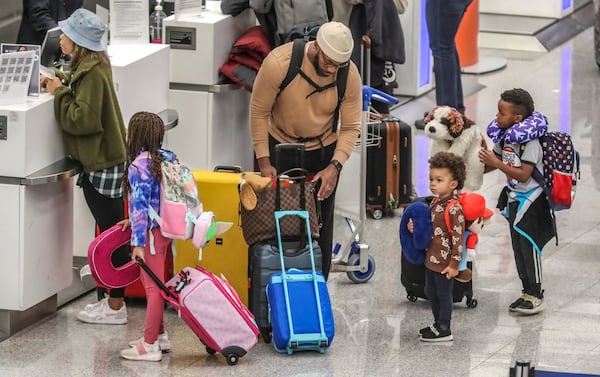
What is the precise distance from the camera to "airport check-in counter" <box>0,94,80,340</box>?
702cm

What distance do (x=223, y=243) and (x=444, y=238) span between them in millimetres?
1180

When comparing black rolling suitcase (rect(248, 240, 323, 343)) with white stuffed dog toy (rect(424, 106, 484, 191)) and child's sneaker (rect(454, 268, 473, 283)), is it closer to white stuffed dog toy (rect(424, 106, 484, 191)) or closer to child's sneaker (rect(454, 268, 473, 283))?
child's sneaker (rect(454, 268, 473, 283))

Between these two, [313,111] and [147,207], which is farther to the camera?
[313,111]

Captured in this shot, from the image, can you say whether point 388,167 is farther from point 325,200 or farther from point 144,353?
point 144,353

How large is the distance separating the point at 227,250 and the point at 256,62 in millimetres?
1992

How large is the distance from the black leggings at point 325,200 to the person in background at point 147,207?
967 mm

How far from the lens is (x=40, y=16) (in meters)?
10.7

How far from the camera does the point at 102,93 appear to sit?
722 centimetres

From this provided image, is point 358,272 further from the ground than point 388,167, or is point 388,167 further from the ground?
point 388,167

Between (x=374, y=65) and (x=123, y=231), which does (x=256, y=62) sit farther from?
(x=123, y=231)

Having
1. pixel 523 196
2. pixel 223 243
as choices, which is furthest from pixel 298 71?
pixel 523 196

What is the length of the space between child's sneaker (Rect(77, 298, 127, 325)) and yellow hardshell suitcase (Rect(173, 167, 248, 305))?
388 millimetres

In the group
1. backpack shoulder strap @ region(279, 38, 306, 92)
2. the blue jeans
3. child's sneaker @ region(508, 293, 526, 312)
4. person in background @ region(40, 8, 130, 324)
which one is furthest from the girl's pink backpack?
the blue jeans

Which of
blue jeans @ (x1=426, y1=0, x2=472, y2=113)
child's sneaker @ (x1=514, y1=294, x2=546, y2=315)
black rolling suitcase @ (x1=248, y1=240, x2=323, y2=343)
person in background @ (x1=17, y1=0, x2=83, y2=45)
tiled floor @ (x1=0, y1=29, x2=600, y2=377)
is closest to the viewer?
tiled floor @ (x1=0, y1=29, x2=600, y2=377)
